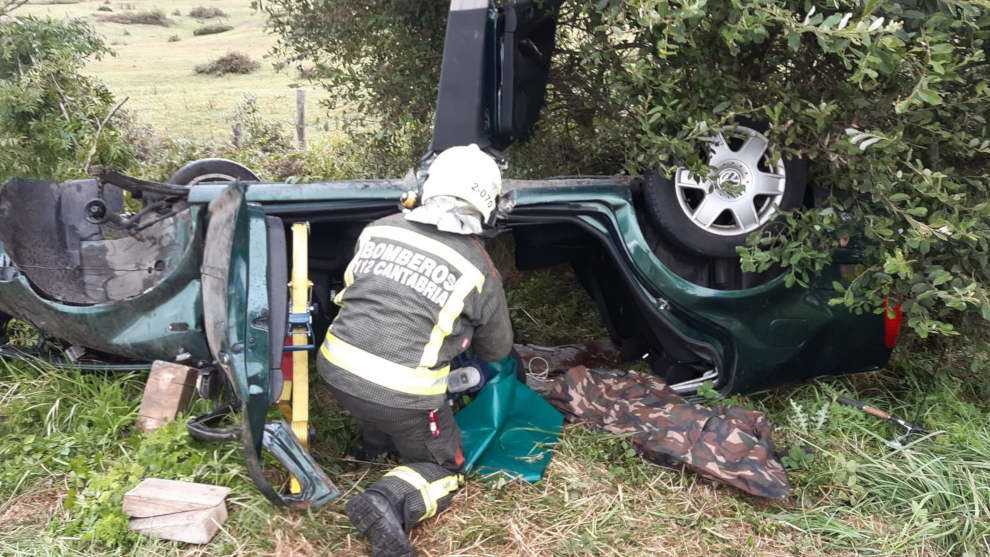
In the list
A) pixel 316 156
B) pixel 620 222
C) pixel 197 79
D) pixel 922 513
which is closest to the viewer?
pixel 922 513

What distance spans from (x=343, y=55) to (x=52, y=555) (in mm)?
3272

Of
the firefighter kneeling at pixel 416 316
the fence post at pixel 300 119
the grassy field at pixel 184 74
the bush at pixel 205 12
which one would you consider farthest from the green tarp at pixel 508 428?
the bush at pixel 205 12

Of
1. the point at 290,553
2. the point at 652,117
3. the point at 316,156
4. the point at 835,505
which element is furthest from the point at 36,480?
the point at 316,156

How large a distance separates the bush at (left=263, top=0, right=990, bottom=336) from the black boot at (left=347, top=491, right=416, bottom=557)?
1.69m

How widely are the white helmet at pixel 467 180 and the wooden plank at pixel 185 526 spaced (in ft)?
4.50

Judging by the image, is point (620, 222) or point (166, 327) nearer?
point (166, 327)

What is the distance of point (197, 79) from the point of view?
16406mm

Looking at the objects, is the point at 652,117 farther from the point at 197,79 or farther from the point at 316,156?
the point at 197,79

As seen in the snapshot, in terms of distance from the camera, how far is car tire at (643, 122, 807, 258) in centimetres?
Result: 304

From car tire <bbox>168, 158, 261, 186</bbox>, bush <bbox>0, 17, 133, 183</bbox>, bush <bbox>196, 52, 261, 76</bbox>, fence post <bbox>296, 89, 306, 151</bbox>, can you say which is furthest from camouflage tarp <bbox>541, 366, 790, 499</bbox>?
bush <bbox>196, 52, 261, 76</bbox>

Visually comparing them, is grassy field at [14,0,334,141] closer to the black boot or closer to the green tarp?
the green tarp

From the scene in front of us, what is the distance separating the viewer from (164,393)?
9.83 ft

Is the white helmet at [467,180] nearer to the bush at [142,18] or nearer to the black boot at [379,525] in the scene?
the black boot at [379,525]

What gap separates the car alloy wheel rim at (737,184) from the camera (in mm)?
3012
